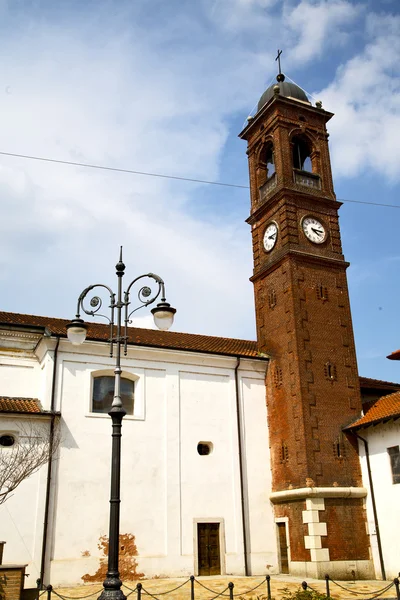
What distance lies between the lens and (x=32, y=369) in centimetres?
2342

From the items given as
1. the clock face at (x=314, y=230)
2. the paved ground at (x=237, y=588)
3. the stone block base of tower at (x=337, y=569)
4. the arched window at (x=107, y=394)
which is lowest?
the paved ground at (x=237, y=588)

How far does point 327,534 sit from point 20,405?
1201cm

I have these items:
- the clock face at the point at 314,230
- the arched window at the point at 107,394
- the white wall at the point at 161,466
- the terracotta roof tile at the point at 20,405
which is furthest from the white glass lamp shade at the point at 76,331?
the clock face at the point at 314,230

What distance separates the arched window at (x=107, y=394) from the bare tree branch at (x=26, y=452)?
6.37 ft

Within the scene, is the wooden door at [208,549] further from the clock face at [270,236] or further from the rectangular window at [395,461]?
the clock face at [270,236]

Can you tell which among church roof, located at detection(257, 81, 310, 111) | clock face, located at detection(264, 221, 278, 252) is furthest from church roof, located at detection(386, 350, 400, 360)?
church roof, located at detection(257, 81, 310, 111)

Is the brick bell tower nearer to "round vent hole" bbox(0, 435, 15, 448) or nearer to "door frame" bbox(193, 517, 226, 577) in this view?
"door frame" bbox(193, 517, 226, 577)

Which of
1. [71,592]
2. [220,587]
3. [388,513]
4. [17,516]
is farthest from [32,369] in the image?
[388,513]

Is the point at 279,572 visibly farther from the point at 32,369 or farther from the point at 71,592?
the point at 32,369

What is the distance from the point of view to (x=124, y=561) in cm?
2070

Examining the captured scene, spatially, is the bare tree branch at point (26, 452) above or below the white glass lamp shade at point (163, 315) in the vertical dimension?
below

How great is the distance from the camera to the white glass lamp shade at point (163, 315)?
11.8m

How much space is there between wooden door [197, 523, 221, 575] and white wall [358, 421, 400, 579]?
5.80 metres

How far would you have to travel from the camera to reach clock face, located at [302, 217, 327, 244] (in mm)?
26250
